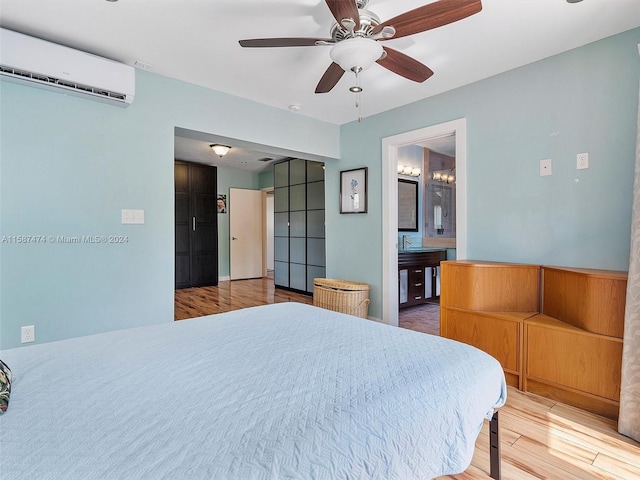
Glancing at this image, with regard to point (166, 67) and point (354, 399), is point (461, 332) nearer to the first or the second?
point (354, 399)

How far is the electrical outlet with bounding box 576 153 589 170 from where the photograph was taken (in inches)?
94.3

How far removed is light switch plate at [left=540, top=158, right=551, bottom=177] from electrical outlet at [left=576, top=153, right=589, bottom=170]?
0.59 ft

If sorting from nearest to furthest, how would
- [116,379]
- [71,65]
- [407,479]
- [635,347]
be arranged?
[407,479], [116,379], [635,347], [71,65]

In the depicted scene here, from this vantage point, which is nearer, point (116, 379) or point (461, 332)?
point (116, 379)

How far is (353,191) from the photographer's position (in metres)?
4.14

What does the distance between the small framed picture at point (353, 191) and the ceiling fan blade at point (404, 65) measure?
174 cm

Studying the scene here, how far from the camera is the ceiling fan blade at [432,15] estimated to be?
1552mm

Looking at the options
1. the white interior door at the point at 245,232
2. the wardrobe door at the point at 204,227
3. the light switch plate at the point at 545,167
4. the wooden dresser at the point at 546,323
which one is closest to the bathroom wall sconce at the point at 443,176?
the light switch plate at the point at 545,167

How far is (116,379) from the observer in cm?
107

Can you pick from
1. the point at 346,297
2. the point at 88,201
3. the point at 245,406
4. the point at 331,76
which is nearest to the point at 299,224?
the point at 346,297

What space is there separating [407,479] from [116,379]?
0.93 metres

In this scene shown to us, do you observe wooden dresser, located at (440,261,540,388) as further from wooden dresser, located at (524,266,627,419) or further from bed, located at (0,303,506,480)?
bed, located at (0,303,506,480)

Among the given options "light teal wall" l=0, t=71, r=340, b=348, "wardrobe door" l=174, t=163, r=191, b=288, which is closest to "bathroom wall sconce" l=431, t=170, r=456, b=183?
"light teal wall" l=0, t=71, r=340, b=348

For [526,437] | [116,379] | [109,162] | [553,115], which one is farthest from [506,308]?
[109,162]
